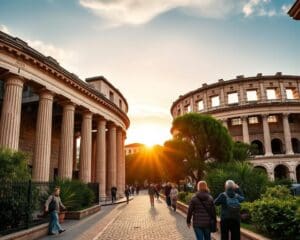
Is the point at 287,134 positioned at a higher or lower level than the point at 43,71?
lower

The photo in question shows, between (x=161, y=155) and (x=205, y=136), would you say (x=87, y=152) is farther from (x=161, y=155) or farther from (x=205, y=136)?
(x=205, y=136)

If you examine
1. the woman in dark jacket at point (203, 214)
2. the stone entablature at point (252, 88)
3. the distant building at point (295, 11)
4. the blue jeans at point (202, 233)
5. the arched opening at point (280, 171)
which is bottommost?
the blue jeans at point (202, 233)

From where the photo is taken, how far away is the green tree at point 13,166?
917 centimetres

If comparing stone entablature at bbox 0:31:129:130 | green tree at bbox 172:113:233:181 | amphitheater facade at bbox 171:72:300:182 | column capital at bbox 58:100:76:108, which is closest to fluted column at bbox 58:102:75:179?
column capital at bbox 58:100:76:108

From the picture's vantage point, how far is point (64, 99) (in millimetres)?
20672

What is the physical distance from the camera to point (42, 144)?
1756cm

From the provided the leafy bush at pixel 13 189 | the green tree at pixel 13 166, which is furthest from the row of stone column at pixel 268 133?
the leafy bush at pixel 13 189

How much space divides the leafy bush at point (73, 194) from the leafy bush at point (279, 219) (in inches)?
363

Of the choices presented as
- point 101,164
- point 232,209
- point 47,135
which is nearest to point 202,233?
point 232,209

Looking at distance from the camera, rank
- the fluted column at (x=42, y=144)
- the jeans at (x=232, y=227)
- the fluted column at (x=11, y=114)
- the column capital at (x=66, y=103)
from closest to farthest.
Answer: the jeans at (x=232, y=227) < the fluted column at (x=11, y=114) < the fluted column at (x=42, y=144) < the column capital at (x=66, y=103)

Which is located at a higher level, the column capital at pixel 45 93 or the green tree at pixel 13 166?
the column capital at pixel 45 93

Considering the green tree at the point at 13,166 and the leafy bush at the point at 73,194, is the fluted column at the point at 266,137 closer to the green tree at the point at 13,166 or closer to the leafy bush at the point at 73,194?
the leafy bush at the point at 73,194

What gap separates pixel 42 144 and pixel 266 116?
3776 cm

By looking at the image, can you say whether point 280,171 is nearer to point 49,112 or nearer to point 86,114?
point 86,114
